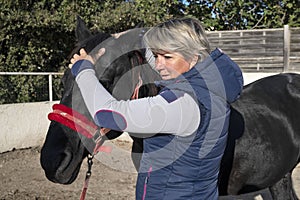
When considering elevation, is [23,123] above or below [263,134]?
below

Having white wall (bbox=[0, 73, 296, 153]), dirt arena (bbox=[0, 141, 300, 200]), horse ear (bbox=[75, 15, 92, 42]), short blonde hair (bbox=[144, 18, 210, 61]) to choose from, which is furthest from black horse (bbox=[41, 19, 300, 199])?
white wall (bbox=[0, 73, 296, 153])

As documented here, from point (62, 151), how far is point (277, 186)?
2.35m

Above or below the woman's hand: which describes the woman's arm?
below

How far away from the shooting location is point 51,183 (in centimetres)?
500

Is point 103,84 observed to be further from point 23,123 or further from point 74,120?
point 23,123

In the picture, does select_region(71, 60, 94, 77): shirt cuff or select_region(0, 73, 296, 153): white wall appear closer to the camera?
select_region(71, 60, 94, 77): shirt cuff

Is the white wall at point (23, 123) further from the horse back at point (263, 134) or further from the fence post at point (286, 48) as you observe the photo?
the horse back at point (263, 134)

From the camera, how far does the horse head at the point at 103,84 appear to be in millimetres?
1731

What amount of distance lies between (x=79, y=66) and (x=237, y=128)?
137 centimetres

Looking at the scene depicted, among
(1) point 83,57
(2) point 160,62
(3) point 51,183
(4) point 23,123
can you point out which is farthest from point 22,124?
(2) point 160,62

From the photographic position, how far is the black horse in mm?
1761

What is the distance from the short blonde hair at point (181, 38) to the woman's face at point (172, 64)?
0.02 meters

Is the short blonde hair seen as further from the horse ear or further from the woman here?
the horse ear

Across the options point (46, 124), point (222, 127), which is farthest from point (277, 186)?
point (46, 124)
